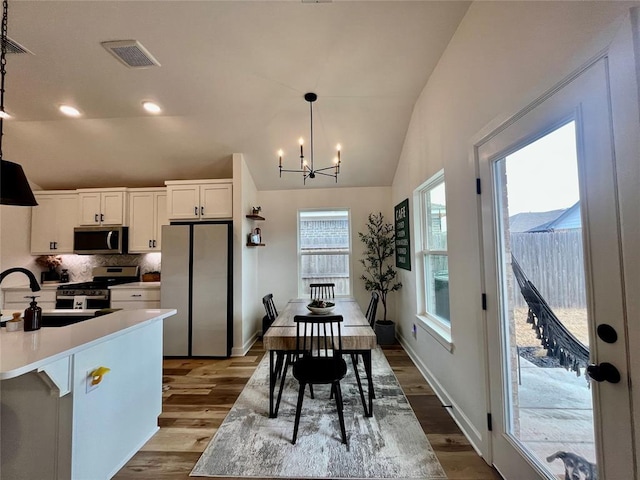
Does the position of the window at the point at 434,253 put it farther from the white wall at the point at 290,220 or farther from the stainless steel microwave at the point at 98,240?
the stainless steel microwave at the point at 98,240

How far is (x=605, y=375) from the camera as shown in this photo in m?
0.98

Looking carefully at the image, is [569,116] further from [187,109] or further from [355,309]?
[187,109]

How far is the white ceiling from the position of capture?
212 centimetres

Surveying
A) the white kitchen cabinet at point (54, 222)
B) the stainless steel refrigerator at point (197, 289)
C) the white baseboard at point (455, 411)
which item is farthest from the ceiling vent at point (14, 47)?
the white baseboard at point (455, 411)

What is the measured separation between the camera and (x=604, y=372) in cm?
98

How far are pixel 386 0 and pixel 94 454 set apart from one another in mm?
3519

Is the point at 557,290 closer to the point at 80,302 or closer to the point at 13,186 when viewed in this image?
the point at 13,186

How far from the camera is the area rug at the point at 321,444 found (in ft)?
5.58

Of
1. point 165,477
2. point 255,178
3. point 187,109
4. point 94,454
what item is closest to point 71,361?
point 94,454

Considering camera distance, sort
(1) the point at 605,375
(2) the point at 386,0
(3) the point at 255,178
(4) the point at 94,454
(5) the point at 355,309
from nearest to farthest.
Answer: (1) the point at 605,375 < (4) the point at 94,454 < (2) the point at 386,0 < (5) the point at 355,309 < (3) the point at 255,178

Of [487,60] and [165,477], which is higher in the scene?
[487,60]

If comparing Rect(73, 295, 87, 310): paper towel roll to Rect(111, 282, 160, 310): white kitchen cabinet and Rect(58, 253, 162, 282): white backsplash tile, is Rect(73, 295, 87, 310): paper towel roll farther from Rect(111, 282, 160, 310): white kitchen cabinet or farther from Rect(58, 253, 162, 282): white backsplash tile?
Rect(58, 253, 162, 282): white backsplash tile

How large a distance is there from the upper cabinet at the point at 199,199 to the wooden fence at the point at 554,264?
3.47 m

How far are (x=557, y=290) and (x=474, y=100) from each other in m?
1.34
